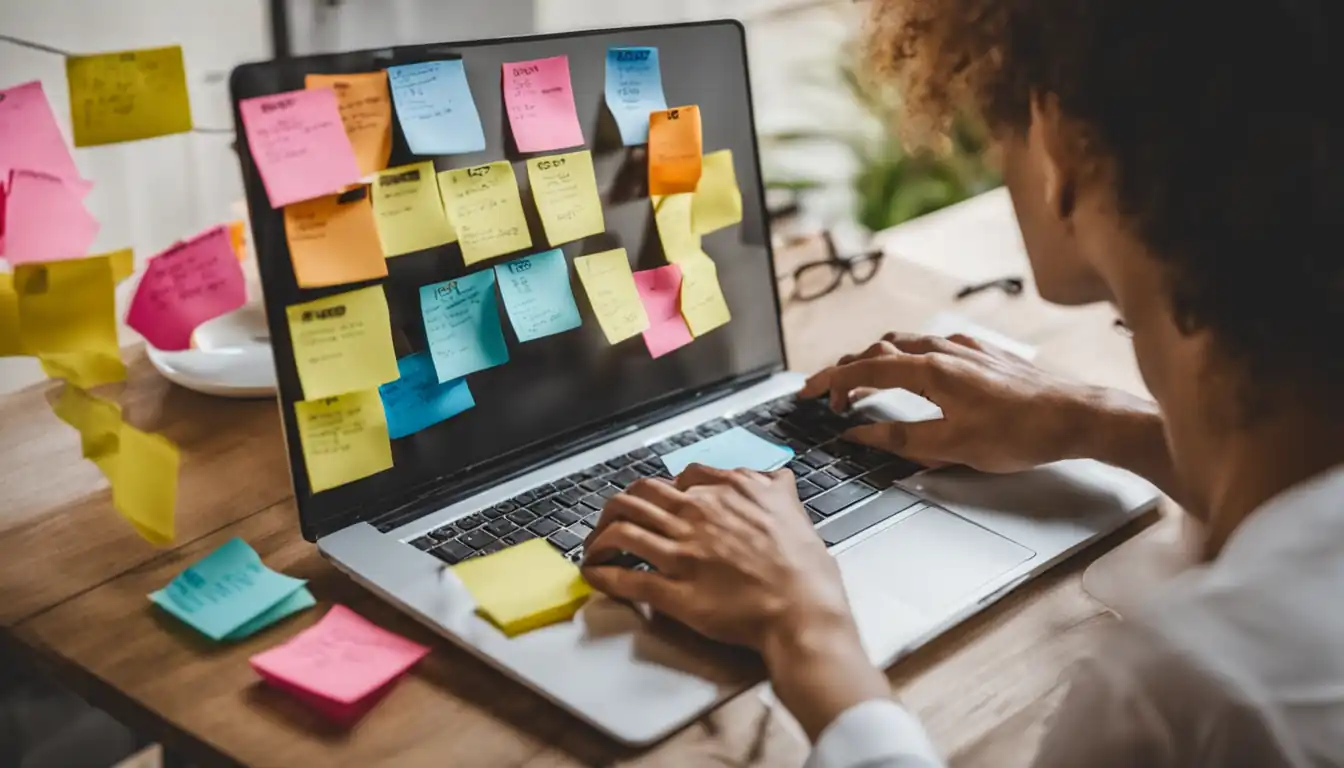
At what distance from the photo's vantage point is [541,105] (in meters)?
0.95

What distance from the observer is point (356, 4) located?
3.87 ft

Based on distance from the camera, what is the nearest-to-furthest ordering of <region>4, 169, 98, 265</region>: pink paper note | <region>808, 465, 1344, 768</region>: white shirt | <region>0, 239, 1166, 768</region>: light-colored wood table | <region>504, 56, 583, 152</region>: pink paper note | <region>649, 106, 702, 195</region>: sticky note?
1. <region>808, 465, 1344, 768</region>: white shirt
2. <region>0, 239, 1166, 768</region>: light-colored wood table
3. <region>4, 169, 98, 265</region>: pink paper note
4. <region>504, 56, 583, 152</region>: pink paper note
5. <region>649, 106, 702, 195</region>: sticky note

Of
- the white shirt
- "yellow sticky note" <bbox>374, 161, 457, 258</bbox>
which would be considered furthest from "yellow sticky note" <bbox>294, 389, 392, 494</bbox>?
the white shirt

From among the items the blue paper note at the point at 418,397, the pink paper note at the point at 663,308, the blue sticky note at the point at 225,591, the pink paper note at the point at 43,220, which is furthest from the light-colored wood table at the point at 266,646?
the pink paper note at the point at 663,308

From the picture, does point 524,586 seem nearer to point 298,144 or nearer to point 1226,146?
point 298,144

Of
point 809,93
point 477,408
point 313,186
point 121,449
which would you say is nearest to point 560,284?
point 477,408

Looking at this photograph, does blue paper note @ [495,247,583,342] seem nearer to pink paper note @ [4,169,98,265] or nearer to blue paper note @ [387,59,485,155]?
blue paper note @ [387,59,485,155]

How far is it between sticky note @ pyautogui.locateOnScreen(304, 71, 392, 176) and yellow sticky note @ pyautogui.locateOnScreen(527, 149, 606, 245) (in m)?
0.13

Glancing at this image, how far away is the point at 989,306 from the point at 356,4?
75 cm

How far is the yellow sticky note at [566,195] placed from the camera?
952 mm

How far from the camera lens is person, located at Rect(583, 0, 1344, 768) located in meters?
0.57

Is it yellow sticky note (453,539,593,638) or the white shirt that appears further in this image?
yellow sticky note (453,539,593,638)

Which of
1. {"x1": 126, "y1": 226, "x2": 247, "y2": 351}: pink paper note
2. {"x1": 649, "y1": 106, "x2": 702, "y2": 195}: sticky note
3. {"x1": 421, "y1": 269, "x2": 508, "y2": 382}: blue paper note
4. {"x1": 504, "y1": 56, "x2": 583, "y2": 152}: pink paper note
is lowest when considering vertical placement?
{"x1": 421, "y1": 269, "x2": 508, "y2": 382}: blue paper note

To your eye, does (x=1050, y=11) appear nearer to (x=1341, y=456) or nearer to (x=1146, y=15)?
(x=1146, y=15)
